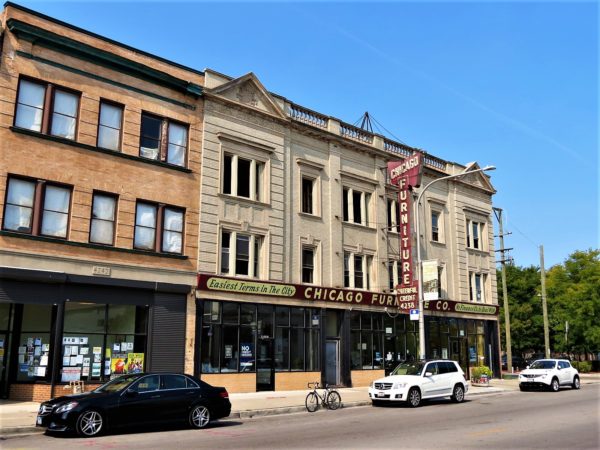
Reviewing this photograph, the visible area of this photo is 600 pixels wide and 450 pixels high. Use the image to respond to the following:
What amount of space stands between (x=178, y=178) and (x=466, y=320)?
69.5 ft

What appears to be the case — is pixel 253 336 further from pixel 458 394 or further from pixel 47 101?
pixel 47 101

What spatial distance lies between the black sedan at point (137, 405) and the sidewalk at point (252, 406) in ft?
3.31

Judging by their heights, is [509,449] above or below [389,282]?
below

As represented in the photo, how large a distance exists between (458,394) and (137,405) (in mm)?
13177

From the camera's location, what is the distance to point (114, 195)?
21.4 meters

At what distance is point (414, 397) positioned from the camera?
20.0m

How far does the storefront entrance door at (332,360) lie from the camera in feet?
90.2

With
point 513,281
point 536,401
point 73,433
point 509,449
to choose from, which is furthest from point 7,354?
point 513,281

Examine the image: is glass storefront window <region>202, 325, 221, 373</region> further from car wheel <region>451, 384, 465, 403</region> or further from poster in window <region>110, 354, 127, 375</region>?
car wheel <region>451, 384, 465, 403</region>

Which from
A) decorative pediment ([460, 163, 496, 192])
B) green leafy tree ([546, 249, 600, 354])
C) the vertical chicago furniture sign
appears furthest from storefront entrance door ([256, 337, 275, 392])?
green leafy tree ([546, 249, 600, 354])

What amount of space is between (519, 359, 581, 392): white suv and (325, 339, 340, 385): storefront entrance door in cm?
897

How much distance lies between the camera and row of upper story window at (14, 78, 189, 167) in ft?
64.8

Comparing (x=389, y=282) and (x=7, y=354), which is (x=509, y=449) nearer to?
(x=7, y=354)

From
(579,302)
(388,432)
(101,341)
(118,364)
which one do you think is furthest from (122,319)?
(579,302)
